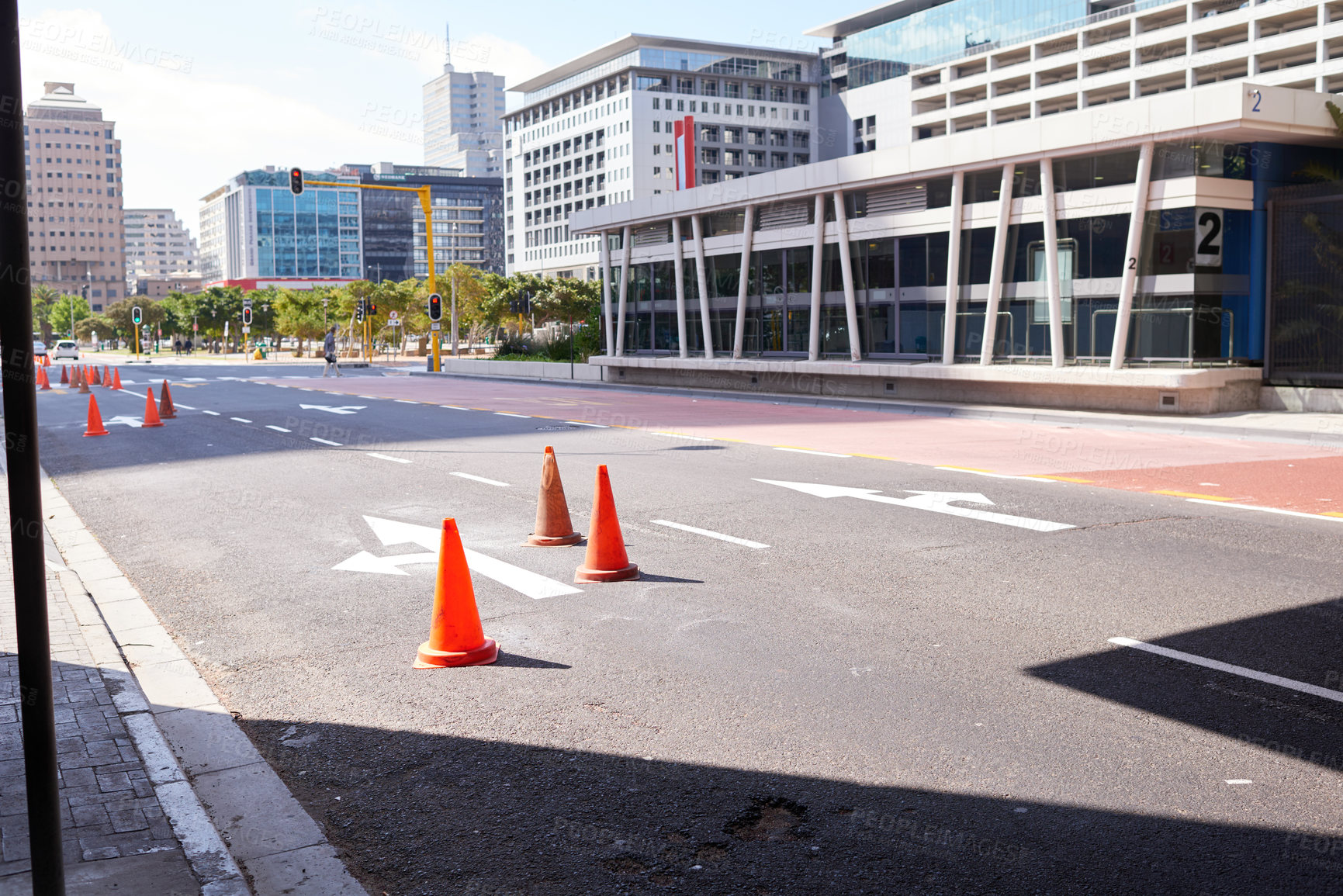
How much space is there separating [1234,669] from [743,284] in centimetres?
2793

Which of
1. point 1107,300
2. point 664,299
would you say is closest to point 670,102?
→ point 664,299

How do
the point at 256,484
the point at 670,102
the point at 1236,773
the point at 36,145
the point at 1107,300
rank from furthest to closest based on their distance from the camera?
the point at 36,145 < the point at 670,102 < the point at 1107,300 < the point at 256,484 < the point at 1236,773

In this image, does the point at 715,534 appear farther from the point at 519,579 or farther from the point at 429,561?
the point at 429,561

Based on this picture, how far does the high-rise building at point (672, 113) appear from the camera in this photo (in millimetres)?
126875

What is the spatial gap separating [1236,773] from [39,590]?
408cm

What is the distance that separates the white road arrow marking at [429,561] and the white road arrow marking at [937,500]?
A: 4044 millimetres

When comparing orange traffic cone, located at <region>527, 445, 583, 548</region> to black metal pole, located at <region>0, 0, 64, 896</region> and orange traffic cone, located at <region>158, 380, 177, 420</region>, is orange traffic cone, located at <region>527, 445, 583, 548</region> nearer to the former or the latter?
black metal pole, located at <region>0, 0, 64, 896</region>

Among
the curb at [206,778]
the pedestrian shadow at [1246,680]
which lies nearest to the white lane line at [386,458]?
the curb at [206,778]

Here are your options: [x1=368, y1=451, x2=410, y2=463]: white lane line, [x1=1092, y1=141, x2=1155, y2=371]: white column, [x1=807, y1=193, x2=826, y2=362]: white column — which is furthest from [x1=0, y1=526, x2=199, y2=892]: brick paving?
[x1=807, y1=193, x2=826, y2=362]: white column

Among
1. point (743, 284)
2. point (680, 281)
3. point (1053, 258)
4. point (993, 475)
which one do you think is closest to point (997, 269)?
point (1053, 258)

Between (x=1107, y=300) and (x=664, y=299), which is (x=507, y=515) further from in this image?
(x=664, y=299)

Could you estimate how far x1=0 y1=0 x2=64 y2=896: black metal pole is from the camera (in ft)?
8.75

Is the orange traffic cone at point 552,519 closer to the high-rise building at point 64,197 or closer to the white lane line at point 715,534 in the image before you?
the white lane line at point 715,534

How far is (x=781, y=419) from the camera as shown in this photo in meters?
22.7
